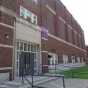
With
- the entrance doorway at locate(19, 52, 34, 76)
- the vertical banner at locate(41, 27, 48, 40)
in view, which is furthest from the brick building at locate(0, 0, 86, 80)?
the entrance doorway at locate(19, 52, 34, 76)

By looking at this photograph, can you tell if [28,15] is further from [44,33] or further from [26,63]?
[26,63]

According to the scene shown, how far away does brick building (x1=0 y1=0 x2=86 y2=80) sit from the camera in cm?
1411

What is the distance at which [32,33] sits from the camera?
1897 centimetres

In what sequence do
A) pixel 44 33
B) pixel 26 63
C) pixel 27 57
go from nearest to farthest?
1. pixel 26 63
2. pixel 27 57
3. pixel 44 33

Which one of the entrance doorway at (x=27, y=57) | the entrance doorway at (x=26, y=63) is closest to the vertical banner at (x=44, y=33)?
the entrance doorway at (x=27, y=57)

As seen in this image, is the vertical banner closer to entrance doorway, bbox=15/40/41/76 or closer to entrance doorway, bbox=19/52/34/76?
entrance doorway, bbox=15/40/41/76

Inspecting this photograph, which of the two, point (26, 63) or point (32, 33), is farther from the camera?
point (32, 33)

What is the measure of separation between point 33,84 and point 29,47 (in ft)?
22.8

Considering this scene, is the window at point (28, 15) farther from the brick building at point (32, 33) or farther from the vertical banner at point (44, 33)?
the vertical banner at point (44, 33)

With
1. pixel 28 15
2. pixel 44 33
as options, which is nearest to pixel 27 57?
pixel 28 15

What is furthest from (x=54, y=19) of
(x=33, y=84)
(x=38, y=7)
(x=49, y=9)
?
(x=33, y=84)

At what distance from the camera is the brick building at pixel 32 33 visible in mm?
14109

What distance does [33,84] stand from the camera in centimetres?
1213

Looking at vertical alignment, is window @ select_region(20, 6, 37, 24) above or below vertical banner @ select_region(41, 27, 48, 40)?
above
